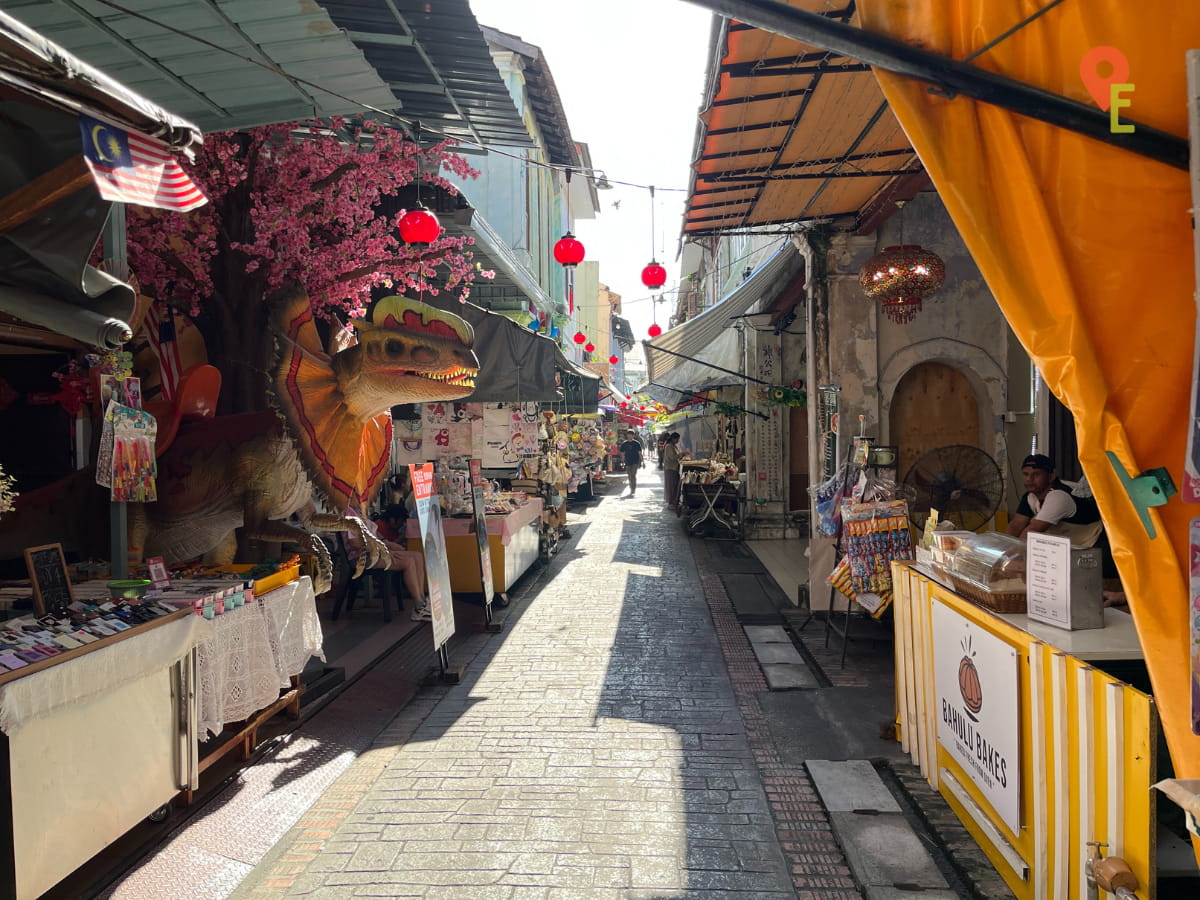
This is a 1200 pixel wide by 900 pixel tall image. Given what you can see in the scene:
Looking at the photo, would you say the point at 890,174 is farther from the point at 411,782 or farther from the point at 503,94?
the point at 411,782

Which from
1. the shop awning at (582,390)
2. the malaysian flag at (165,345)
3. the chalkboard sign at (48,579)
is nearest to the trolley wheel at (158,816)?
the chalkboard sign at (48,579)

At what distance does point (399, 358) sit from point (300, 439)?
0.88 metres

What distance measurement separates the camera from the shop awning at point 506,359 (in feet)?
30.3

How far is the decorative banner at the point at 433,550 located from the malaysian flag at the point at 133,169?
317 cm

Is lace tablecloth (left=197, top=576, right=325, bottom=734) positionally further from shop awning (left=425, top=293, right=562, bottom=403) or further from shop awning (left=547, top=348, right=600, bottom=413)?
shop awning (left=547, top=348, right=600, bottom=413)

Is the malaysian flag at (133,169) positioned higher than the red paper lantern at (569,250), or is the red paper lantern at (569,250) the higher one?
the red paper lantern at (569,250)

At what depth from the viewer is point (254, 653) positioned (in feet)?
15.0

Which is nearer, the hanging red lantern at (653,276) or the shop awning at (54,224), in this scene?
the shop awning at (54,224)

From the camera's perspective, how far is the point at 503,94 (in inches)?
209

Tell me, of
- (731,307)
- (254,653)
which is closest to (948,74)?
(254,653)

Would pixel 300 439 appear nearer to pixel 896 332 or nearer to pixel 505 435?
pixel 505 435

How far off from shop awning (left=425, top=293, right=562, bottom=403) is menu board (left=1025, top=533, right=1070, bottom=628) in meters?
6.72

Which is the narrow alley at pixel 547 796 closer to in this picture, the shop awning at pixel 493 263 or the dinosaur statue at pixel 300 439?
the dinosaur statue at pixel 300 439

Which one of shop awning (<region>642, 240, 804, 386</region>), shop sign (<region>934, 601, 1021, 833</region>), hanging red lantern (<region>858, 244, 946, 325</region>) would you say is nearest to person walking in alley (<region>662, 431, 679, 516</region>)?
shop awning (<region>642, 240, 804, 386</region>)
